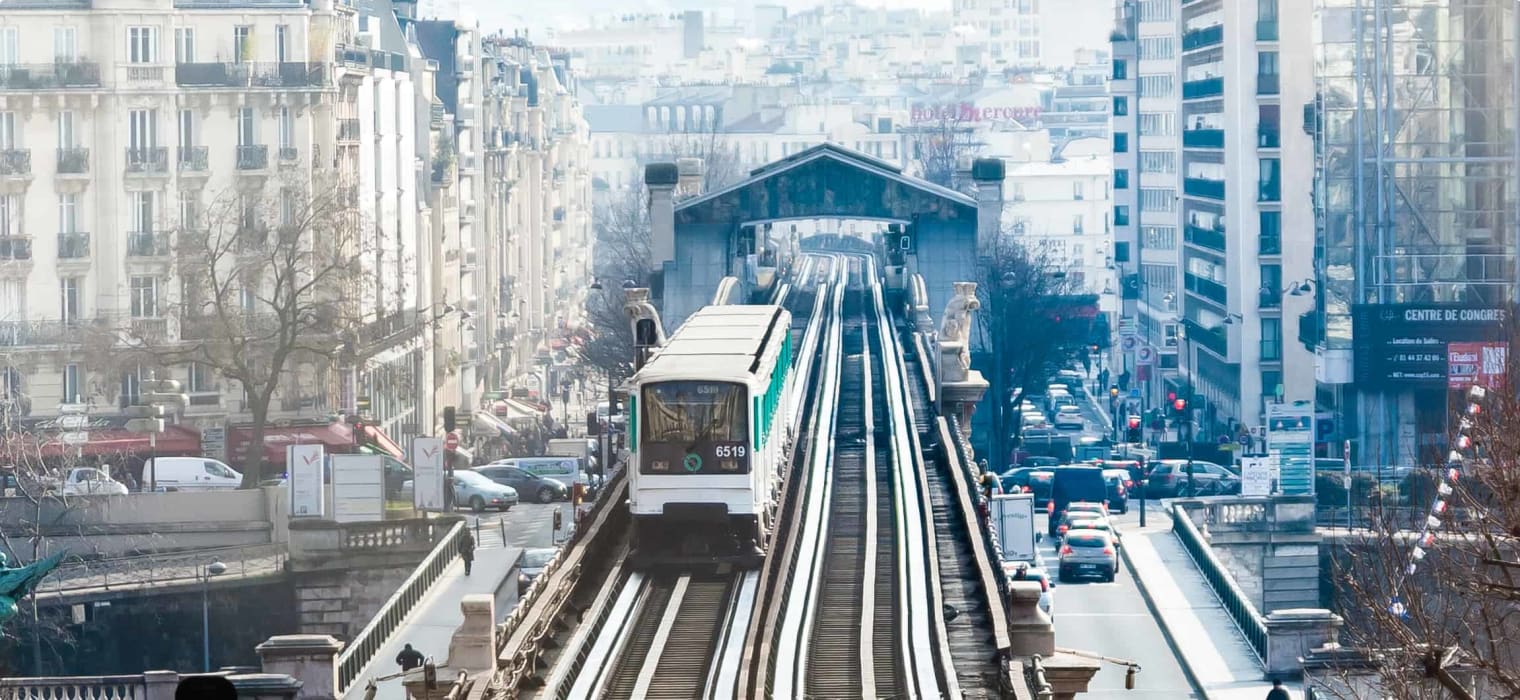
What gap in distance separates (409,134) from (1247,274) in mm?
31751

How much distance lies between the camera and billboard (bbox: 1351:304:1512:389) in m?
85.1

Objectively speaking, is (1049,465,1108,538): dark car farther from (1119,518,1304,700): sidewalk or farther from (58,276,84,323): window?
(58,276,84,323): window

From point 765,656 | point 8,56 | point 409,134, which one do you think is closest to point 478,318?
point 409,134

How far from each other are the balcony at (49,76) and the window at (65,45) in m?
0.14

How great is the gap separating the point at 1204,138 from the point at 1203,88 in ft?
6.98

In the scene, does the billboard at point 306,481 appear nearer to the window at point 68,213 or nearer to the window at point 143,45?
the window at point 68,213

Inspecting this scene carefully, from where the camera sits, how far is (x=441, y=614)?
5269 centimetres

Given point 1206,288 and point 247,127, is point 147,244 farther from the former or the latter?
point 1206,288

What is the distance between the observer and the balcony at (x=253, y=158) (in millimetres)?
78000

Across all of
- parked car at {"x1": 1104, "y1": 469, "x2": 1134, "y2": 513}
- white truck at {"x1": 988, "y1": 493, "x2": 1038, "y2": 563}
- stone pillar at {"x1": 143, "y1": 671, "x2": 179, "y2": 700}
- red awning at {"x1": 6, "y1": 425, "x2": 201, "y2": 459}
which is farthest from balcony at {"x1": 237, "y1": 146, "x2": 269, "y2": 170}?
stone pillar at {"x1": 143, "y1": 671, "x2": 179, "y2": 700}

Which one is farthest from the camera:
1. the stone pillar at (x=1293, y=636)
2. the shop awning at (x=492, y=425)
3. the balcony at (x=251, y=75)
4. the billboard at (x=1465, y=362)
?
the shop awning at (x=492, y=425)

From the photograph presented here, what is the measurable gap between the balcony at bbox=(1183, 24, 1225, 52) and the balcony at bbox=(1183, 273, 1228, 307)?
9.72 m

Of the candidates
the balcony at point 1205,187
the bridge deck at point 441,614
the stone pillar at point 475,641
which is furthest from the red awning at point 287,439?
the stone pillar at point 475,641

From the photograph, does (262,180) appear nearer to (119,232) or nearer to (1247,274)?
(119,232)
